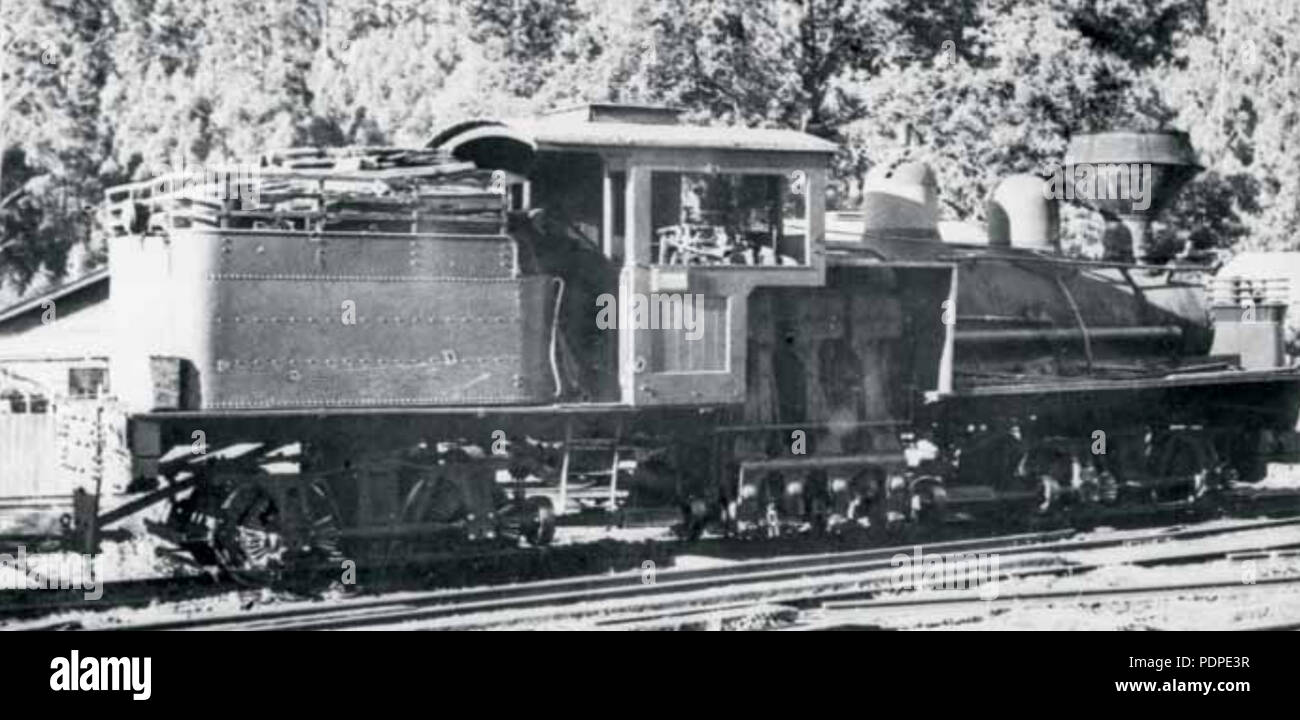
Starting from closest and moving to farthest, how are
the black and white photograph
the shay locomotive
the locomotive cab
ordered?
the black and white photograph
the shay locomotive
the locomotive cab

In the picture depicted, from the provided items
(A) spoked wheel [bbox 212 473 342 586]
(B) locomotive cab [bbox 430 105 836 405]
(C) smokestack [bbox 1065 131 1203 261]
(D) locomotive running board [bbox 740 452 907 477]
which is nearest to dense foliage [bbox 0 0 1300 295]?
(C) smokestack [bbox 1065 131 1203 261]

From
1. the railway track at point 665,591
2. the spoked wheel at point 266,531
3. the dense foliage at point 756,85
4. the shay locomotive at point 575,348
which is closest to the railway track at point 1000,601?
the railway track at point 665,591

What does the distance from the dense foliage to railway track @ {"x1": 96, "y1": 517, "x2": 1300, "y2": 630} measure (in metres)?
7.15

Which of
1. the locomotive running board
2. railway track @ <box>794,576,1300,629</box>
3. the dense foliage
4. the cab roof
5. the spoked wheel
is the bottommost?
railway track @ <box>794,576,1300,629</box>

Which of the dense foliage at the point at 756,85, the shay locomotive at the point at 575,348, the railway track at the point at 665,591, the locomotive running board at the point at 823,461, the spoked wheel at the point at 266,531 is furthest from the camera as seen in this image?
the dense foliage at the point at 756,85

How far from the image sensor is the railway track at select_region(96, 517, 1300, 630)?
9734 mm

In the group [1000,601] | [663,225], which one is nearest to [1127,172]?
[663,225]

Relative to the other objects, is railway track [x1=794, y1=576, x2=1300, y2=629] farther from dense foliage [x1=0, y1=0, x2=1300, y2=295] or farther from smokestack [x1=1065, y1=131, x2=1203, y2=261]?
dense foliage [x1=0, y1=0, x2=1300, y2=295]

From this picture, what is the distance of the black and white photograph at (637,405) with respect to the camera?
33.6 feet

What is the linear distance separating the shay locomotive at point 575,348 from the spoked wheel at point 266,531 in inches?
0.8

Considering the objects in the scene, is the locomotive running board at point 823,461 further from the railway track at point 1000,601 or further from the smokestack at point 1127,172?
the smokestack at point 1127,172
